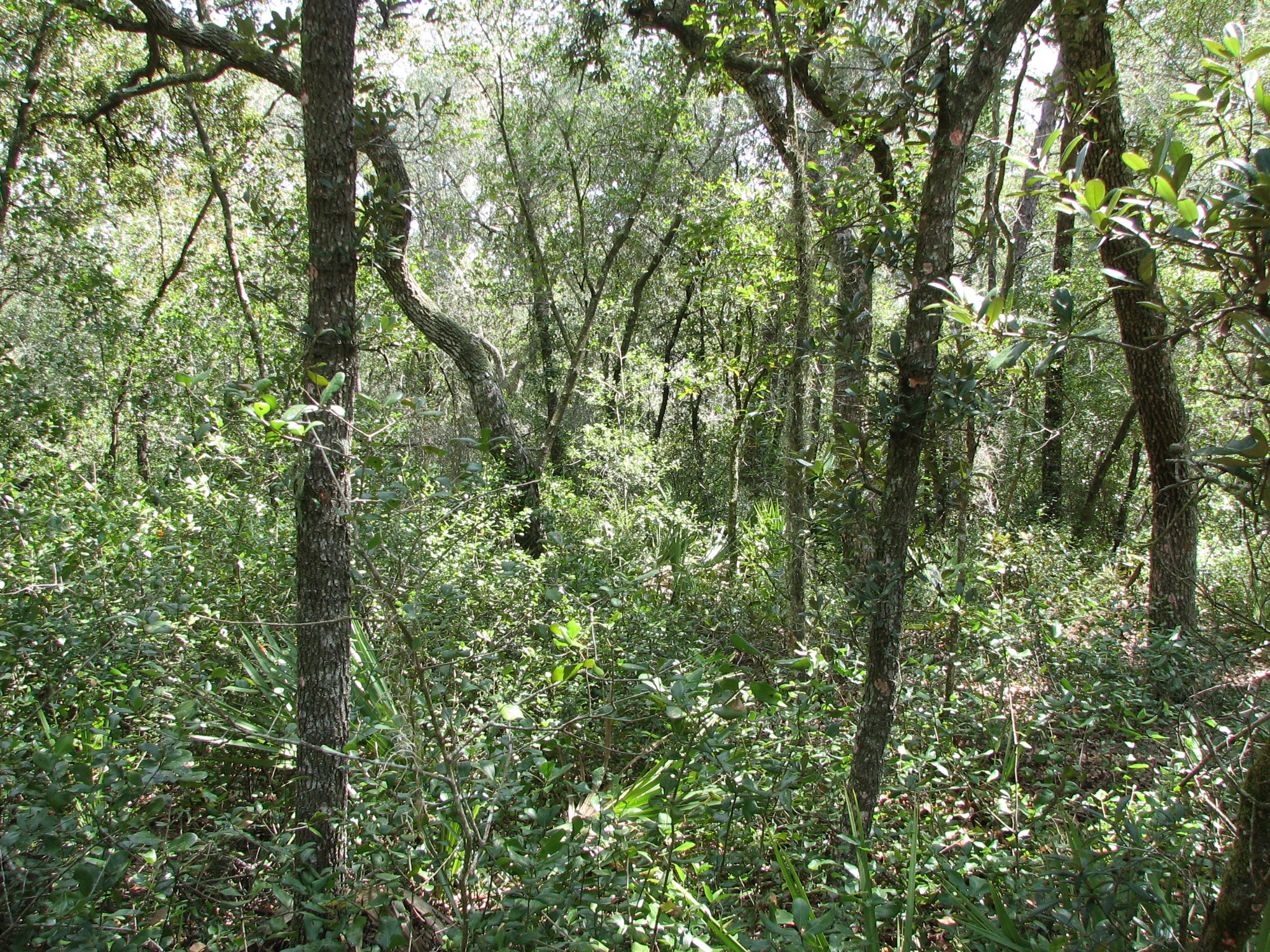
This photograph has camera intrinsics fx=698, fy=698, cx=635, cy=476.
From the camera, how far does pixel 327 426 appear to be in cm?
232

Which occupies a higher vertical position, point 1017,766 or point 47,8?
point 47,8

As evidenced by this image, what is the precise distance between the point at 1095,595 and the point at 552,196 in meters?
8.78

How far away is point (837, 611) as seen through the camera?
4.16 metres

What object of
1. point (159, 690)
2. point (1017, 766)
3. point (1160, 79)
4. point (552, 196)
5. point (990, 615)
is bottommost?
point (1017, 766)

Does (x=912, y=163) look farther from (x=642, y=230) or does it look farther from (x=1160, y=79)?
(x=1160, y=79)

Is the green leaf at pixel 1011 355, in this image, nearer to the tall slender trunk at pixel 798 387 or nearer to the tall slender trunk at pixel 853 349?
the tall slender trunk at pixel 853 349

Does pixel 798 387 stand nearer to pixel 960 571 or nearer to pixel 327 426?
pixel 960 571

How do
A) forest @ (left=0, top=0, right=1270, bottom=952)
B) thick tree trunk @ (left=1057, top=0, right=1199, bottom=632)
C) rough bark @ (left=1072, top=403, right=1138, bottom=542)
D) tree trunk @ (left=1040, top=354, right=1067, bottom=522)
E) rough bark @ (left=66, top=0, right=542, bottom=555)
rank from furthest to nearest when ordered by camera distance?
tree trunk @ (left=1040, top=354, right=1067, bottom=522) < rough bark @ (left=1072, top=403, right=1138, bottom=542) < rough bark @ (left=66, top=0, right=542, bottom=555) < thick tree trunk @ (left=1057, top=0, right=1199, bottom=632) < forest @ (left=0, top=0, right=1270, bottom=952)

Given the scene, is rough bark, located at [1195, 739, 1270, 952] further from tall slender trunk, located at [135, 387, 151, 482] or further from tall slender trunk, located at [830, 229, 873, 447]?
tall slender trunk, located at [135, 387, 151, 482]

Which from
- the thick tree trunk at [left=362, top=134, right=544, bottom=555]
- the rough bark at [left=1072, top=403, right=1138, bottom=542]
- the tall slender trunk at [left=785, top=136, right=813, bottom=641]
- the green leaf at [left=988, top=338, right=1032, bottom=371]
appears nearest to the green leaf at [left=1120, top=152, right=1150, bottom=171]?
the green leaf at [left=988, top=338, right=1032, bottom=371]

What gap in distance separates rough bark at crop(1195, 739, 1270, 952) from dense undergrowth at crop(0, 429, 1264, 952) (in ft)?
0.47

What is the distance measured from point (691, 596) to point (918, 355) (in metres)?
4.01

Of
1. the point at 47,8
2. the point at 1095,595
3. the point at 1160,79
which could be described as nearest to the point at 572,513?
the point at 1095,595

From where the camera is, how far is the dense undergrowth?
5.83ft
